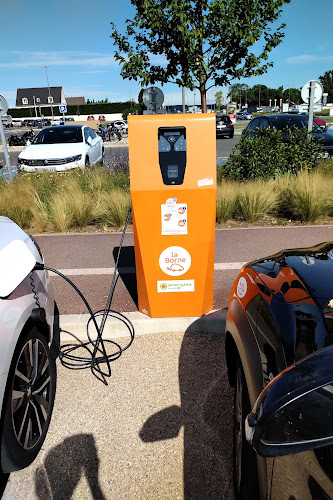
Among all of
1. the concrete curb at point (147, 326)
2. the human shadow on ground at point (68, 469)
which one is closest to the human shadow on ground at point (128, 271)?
the concrete curb at point (147, 326)

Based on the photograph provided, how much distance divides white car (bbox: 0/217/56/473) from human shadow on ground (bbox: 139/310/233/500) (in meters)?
0.69

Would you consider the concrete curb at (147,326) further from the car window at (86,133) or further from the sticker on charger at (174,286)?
the car window at (86,133)

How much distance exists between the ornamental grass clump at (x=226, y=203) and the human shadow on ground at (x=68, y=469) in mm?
4997

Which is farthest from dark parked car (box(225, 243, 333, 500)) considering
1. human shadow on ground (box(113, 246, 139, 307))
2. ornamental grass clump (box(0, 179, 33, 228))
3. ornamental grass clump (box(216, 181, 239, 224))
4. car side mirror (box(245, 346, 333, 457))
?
ornamental grass clump (box(0, 179, 33, 228))

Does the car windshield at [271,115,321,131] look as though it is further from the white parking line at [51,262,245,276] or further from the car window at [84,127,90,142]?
the white parking line at [51,262,245,276]

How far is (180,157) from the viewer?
3.25 m

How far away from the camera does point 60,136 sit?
12766 millimetres

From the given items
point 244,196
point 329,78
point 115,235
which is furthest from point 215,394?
point 329,78

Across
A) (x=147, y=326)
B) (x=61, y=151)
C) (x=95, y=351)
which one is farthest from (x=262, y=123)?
(x=95, y=351)

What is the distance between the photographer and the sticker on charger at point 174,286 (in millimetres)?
3635

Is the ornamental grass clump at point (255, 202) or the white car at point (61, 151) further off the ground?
the white car at point (61, 151)

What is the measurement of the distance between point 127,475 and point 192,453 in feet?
1.31

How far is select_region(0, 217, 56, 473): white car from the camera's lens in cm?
196

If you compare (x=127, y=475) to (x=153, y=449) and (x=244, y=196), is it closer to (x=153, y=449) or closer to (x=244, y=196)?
(x=153, y=449)
